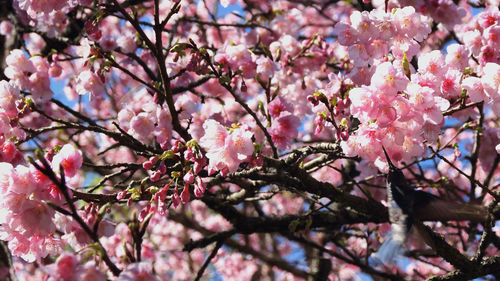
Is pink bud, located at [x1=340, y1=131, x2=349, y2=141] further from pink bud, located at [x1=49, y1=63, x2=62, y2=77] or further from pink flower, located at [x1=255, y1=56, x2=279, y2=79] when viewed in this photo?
pink bud, located at [x1=49, y1=63, x2=62, y2=77]

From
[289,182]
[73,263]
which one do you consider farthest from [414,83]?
[73,263]

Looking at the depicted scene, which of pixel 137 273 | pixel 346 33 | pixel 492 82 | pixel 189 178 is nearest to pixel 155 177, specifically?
pixel 189 178

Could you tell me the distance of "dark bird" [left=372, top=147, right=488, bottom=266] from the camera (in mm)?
1960

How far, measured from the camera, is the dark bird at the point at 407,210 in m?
1.96

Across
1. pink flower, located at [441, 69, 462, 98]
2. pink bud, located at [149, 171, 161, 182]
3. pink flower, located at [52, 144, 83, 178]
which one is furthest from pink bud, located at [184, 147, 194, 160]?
pink flower, located at [441, 69, 462, 98]

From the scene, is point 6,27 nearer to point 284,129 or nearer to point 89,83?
point 89,83

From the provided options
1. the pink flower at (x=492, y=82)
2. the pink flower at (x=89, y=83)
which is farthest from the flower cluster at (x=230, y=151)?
the pink flower at (x=89, y=83)

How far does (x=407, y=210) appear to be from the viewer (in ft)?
6.64

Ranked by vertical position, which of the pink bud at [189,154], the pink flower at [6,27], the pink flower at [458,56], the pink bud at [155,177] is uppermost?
the pink flower at [6,27]

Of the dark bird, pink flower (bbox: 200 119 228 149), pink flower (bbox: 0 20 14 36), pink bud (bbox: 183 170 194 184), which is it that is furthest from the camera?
pink flower (bbox: 0 20 14 36)

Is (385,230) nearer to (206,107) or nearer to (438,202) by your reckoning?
(438,202)

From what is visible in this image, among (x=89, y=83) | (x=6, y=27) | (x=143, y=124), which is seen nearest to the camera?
(x=143, y=124)

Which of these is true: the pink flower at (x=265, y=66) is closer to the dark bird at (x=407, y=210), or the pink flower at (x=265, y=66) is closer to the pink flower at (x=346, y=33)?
the pink flower at (x=346, y=33)

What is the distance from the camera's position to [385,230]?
399 centimetres
